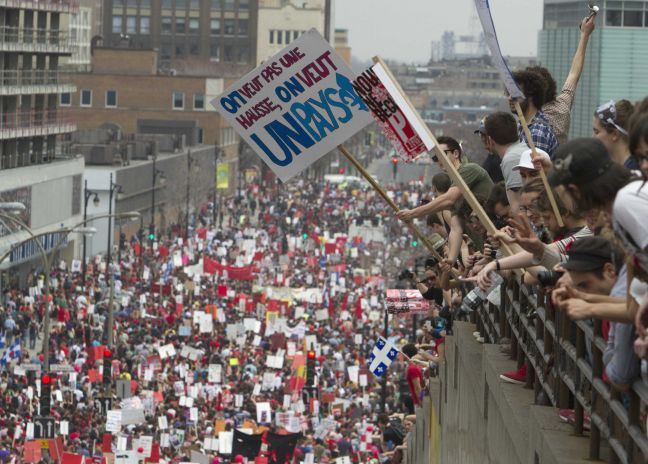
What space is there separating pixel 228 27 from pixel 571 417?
588ft

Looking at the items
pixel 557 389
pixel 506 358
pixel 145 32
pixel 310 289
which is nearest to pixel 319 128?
pixel 506 358

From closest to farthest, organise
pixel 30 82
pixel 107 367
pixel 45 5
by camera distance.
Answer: pixel 107 367 → pixel 30 82 → pixel 45 5

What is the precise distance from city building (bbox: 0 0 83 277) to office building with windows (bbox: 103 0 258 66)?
10284cm

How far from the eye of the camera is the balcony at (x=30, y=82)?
6956 cm

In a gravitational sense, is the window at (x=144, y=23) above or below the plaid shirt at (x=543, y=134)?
above

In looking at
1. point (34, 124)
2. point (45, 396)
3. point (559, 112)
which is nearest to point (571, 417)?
point (559, 112)

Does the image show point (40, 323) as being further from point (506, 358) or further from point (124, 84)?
point (124, 84)

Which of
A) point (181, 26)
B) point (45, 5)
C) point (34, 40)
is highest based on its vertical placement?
point (181, 26)

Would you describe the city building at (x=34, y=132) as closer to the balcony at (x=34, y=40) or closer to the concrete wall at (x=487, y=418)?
the balcony at (x=34, y=40)

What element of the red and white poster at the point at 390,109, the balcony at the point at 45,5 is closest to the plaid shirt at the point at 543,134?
the red and white poster at the point at 390,109

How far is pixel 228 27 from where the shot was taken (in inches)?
7293

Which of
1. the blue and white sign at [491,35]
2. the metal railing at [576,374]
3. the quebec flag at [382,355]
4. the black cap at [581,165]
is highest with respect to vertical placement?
the blue and white sign at [491,35]

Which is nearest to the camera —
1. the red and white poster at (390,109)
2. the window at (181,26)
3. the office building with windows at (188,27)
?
the red and white poster at (390,109)

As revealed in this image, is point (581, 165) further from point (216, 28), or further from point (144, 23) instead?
point (144, 23)
